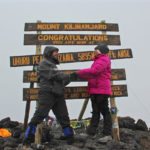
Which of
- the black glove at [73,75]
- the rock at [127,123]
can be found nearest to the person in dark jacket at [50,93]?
the black glove at [73,75]

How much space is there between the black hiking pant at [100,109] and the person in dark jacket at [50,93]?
25.8 inches

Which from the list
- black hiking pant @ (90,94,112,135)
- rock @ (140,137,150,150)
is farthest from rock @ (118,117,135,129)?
black hiking pant @ (90,94,112,135)

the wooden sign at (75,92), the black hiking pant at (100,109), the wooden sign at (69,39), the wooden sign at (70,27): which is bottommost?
the black hiking pant at (100,109)

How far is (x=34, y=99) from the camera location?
34.0 ft

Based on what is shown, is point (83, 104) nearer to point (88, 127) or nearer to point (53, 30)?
point (88, 127)

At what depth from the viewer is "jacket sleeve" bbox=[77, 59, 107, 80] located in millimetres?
9875

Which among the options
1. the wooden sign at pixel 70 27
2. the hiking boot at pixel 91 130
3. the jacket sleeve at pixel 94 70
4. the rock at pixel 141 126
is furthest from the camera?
the rock at pixel 141 126

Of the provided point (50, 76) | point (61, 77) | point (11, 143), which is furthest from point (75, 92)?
point (11, 143)

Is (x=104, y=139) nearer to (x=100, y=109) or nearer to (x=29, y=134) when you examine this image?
(x=100, y=109)

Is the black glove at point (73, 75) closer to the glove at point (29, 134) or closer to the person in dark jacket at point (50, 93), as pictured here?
the person in dark jacket at point (50, 93)

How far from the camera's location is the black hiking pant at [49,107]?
9.52 m

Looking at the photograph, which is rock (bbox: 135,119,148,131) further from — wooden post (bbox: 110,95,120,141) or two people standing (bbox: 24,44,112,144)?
two people standing (bbox: 24,44,112,144)

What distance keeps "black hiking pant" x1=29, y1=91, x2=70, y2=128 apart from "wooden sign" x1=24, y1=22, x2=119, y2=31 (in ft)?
4.96

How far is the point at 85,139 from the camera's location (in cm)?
1002
